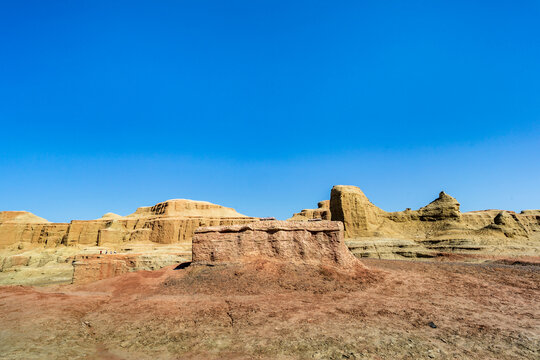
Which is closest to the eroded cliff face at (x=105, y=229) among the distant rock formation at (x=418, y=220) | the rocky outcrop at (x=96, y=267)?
the distant rock formation at (x=418, y=220)

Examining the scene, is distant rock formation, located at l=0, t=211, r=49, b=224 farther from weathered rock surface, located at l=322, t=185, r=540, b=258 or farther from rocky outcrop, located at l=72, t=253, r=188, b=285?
weathered rock surface, located at l=322, t=185, r=540, b=258

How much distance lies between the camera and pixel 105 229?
49.8m

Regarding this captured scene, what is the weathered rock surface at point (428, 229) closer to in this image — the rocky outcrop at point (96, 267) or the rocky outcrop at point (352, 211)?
the rocky outcrop at point (352, 211)

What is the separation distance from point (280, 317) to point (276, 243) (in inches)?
234

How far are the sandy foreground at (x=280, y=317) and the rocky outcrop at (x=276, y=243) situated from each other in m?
0.73

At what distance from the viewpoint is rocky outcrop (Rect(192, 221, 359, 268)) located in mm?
12992

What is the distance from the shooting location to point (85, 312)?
8406 mm

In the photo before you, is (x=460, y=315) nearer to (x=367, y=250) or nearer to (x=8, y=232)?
(x=367, y=250)

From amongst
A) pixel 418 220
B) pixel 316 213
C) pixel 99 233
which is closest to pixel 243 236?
pixel 418 220

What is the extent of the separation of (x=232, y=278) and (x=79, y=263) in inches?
346

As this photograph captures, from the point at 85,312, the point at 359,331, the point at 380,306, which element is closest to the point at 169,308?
the point at 85,312

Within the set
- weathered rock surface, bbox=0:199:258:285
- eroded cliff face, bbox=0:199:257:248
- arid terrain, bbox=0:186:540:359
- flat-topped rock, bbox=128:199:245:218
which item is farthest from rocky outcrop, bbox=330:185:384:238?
flat-topped rock, bbox=128:199:245:218

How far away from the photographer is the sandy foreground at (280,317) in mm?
5574

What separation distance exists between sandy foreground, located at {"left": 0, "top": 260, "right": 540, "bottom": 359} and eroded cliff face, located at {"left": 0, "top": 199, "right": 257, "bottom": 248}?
1687 inches
